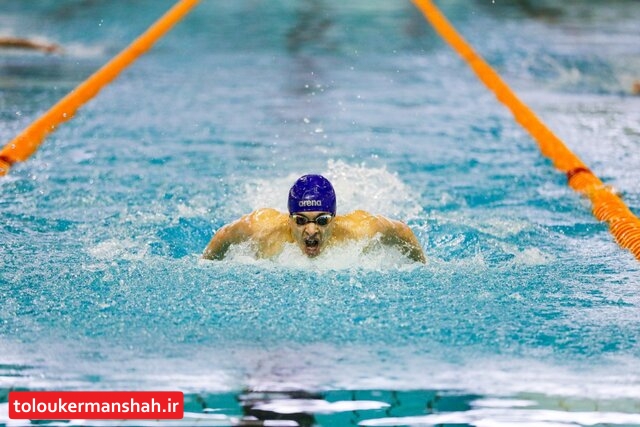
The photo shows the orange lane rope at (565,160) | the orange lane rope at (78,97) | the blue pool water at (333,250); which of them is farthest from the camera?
the orange lane rope at (78,97)

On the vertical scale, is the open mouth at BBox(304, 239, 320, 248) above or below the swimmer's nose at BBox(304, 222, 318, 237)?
below

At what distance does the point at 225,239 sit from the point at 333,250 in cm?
46

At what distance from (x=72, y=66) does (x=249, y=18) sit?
268 cm

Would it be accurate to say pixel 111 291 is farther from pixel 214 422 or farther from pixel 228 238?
pixel 214 422

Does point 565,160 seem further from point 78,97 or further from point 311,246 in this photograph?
point 78,97

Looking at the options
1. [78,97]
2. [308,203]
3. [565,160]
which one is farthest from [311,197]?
[78,97]

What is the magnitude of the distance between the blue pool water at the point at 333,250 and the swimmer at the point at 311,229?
78mm

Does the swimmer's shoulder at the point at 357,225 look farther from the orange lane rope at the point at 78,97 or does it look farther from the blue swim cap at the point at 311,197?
the orange lane rope at the point at 78,97

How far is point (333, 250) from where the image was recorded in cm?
436

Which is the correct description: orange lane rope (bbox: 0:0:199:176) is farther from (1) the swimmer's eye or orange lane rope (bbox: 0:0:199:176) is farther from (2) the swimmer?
(1) the swimmer's eye

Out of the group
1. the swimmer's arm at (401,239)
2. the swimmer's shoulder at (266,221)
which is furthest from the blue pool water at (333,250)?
the swimmer's shoulder at (266,221)

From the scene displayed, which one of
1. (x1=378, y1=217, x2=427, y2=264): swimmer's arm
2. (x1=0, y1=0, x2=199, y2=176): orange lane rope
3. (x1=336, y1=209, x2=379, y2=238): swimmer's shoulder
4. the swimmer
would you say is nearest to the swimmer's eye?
the swimmer

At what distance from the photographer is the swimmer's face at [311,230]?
14.0ft

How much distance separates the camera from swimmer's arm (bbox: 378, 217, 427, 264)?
173 inches
